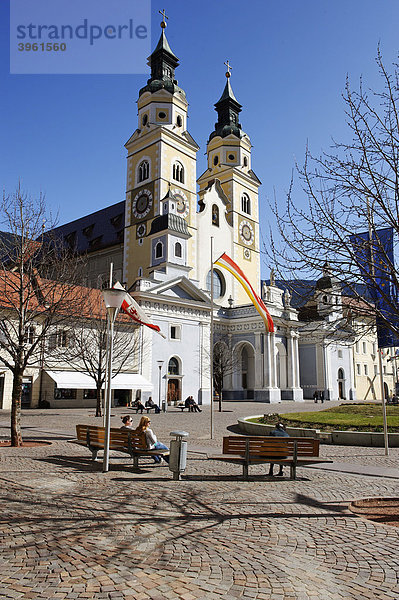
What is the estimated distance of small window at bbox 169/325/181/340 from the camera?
147 feet

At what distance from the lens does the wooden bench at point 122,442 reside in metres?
11.4

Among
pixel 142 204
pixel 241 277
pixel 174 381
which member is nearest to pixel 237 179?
pixel 142 204

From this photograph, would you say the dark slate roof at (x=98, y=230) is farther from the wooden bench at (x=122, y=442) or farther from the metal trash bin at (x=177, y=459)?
the metal trash bin at (x=177, y=459)

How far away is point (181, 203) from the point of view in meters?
51.9

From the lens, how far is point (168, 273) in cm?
4619

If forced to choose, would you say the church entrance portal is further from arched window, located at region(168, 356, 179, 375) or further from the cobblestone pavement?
the cobblestone pavement

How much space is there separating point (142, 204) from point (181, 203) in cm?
415

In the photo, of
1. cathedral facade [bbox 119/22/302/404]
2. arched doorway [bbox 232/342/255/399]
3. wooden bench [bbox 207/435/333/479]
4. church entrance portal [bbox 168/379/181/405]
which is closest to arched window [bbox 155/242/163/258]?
cathedral facade [bbox 119/22/302/404]

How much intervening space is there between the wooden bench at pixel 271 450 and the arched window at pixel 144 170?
46.0 metres

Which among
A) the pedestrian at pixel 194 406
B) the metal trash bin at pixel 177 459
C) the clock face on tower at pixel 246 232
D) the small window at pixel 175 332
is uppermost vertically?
the clock face on tower at pixel 246 232

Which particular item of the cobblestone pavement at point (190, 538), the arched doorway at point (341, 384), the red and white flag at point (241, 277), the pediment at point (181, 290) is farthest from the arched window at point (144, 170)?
the cobblestone pavement at point (190, 538)

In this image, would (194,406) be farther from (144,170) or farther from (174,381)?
(144,170)

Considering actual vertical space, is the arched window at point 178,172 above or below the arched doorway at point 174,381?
above

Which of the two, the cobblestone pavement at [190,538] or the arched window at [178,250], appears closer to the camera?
the cobblestone pavement at [190,538]
